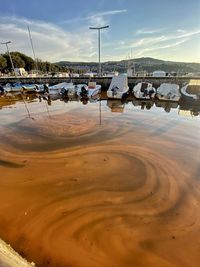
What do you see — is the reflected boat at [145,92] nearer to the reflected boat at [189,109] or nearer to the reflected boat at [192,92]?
the reflected boat at [192,92]

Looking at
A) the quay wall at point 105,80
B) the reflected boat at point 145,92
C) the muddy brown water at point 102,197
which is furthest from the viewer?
the quay wall at point 105,80

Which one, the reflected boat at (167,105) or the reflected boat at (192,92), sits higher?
the reflected boat at (192,92)

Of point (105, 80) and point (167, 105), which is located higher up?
point (105, 80)

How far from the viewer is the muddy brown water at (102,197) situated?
463cm

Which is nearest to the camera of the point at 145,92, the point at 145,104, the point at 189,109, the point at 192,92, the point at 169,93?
the point at 189,109

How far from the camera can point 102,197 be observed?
632 cm

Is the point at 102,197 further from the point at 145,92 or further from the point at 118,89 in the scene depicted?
the point at 118,89

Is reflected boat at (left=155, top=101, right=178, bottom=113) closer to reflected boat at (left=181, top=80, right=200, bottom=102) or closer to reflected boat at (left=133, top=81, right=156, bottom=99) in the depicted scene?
reflected boat at (left=181, top=80, right=200, bottom=102)

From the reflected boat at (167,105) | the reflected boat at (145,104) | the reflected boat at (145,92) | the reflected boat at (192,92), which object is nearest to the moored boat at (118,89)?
the reflected boat at (145,92)

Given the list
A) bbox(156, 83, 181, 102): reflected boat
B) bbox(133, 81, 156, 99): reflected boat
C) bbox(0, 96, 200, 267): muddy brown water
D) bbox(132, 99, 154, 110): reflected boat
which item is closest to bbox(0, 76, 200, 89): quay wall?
bbox(156, 83, 181, 102): reflected boat

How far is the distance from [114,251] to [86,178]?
9.83 ft

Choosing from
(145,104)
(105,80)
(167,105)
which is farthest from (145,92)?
(105,80)

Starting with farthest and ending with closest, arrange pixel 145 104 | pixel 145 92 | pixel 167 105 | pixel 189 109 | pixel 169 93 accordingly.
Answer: pixel 145 92 < pixel 169 93 < pixel 145 104 < pixel 167 105 < pixel 189 109

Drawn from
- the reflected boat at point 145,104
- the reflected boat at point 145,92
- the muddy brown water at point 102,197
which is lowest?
the reflected boat at point 145,104
